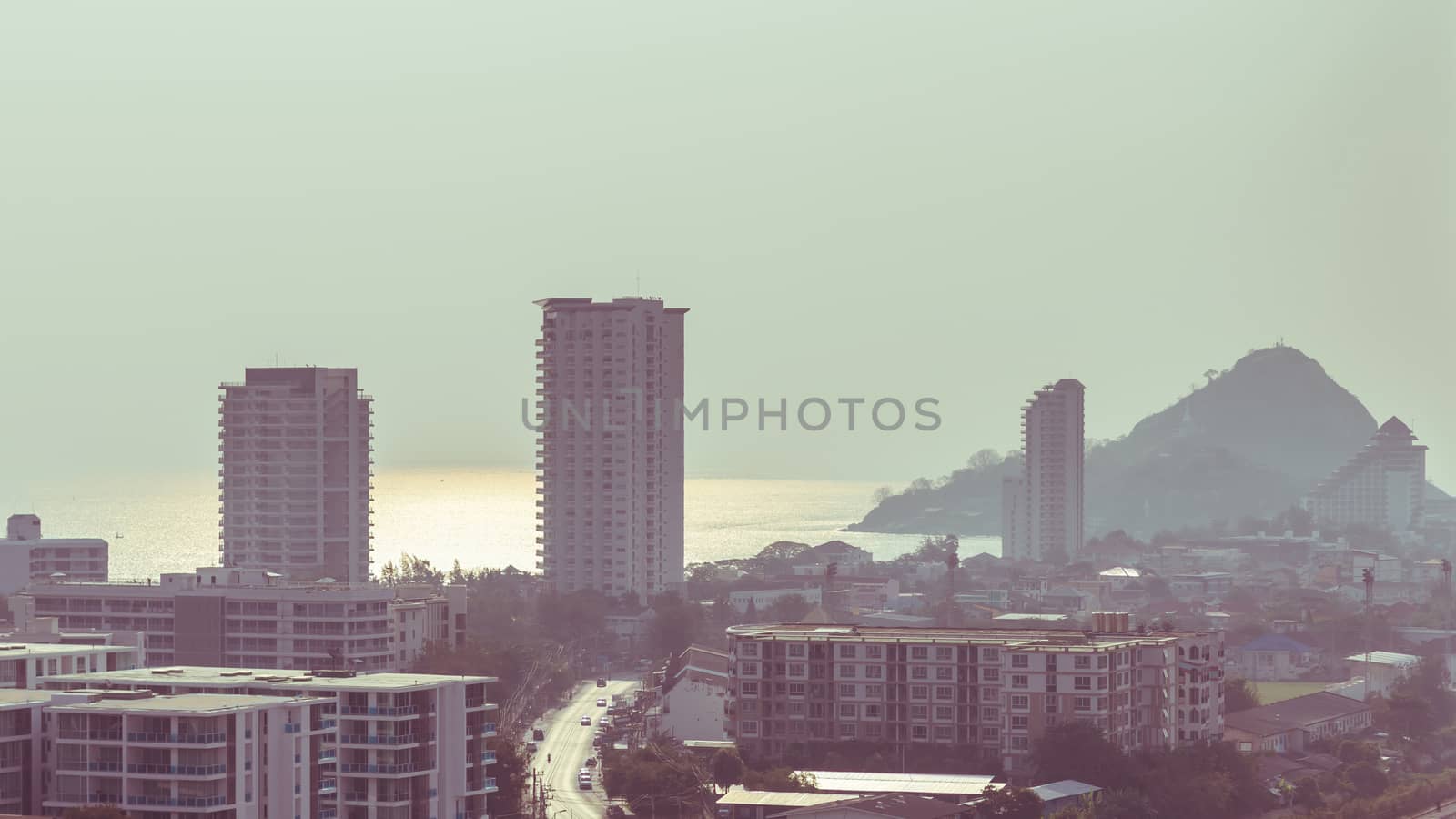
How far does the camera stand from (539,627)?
33.7 metres

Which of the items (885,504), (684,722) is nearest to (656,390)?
(684,722)

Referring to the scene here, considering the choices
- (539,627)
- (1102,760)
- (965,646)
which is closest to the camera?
(1102,760)

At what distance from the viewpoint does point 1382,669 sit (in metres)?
31.0

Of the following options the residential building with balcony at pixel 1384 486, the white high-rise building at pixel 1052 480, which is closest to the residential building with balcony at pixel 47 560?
the white high-rise building at pixel 1052 480

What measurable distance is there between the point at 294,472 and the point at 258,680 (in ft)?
63.5

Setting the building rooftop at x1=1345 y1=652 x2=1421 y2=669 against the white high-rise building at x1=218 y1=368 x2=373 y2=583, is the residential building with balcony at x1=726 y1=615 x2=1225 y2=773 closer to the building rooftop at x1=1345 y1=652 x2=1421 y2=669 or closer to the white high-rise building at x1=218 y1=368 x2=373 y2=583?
the building rooftop at x1=1345 y1=652 x2=1421 y2=669

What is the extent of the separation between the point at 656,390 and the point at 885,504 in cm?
6956

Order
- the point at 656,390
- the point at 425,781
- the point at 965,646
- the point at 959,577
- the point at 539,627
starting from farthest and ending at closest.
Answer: the point at 959,577 → the point at 656,390 → the point at 539,627 → the point at 965,646 → the point at 425,781

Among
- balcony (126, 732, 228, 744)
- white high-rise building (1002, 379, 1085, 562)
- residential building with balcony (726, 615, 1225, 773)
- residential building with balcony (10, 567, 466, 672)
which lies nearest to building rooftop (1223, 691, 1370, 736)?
residential building with balcony (726, 615, 1225, 773)

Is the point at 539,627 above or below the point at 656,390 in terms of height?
below

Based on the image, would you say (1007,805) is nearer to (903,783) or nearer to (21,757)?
(903,783)

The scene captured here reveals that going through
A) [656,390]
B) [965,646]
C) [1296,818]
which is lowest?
[1296,818]

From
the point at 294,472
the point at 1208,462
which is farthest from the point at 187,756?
the point at 1208,462

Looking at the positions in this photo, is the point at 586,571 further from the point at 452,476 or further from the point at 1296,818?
the point at 452,476
